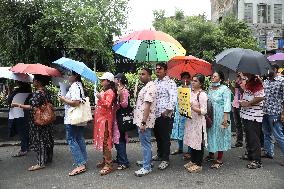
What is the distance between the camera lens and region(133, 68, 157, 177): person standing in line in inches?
227

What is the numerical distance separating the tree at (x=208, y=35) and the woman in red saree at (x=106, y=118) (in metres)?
20.0

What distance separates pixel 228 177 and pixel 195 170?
569mm

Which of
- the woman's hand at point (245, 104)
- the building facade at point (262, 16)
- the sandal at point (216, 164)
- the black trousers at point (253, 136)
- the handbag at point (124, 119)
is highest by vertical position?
the building facade at point (262, 16)

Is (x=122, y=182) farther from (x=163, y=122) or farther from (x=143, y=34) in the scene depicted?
(x=143, y=34)

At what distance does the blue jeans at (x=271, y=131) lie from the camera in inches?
260

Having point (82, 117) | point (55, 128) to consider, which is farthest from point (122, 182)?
point (55, 128)

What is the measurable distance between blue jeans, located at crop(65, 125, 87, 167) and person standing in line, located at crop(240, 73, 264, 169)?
9.44 feet

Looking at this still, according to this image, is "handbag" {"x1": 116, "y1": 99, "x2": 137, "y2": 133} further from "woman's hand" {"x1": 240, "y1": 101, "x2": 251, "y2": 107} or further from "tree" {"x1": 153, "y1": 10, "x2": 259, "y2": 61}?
"tree" {"x1": 153, "y1": 10, "x2": 259, "y2": 61}

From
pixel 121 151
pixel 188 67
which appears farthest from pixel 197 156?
pixel 188 67

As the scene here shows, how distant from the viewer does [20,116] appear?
721cm

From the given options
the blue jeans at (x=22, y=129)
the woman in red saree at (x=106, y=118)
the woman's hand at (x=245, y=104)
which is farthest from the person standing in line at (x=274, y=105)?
the blue jeans at (x=22, y=129)

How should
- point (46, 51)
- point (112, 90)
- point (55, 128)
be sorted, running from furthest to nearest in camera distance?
1. point (46, 51)
2. point (55, 128)
3. point (112, 90)

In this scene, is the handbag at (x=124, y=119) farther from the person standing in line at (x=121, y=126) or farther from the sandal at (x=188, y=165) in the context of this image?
the sandal at (x=188, y=165)

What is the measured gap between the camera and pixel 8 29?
17141 millimetres
